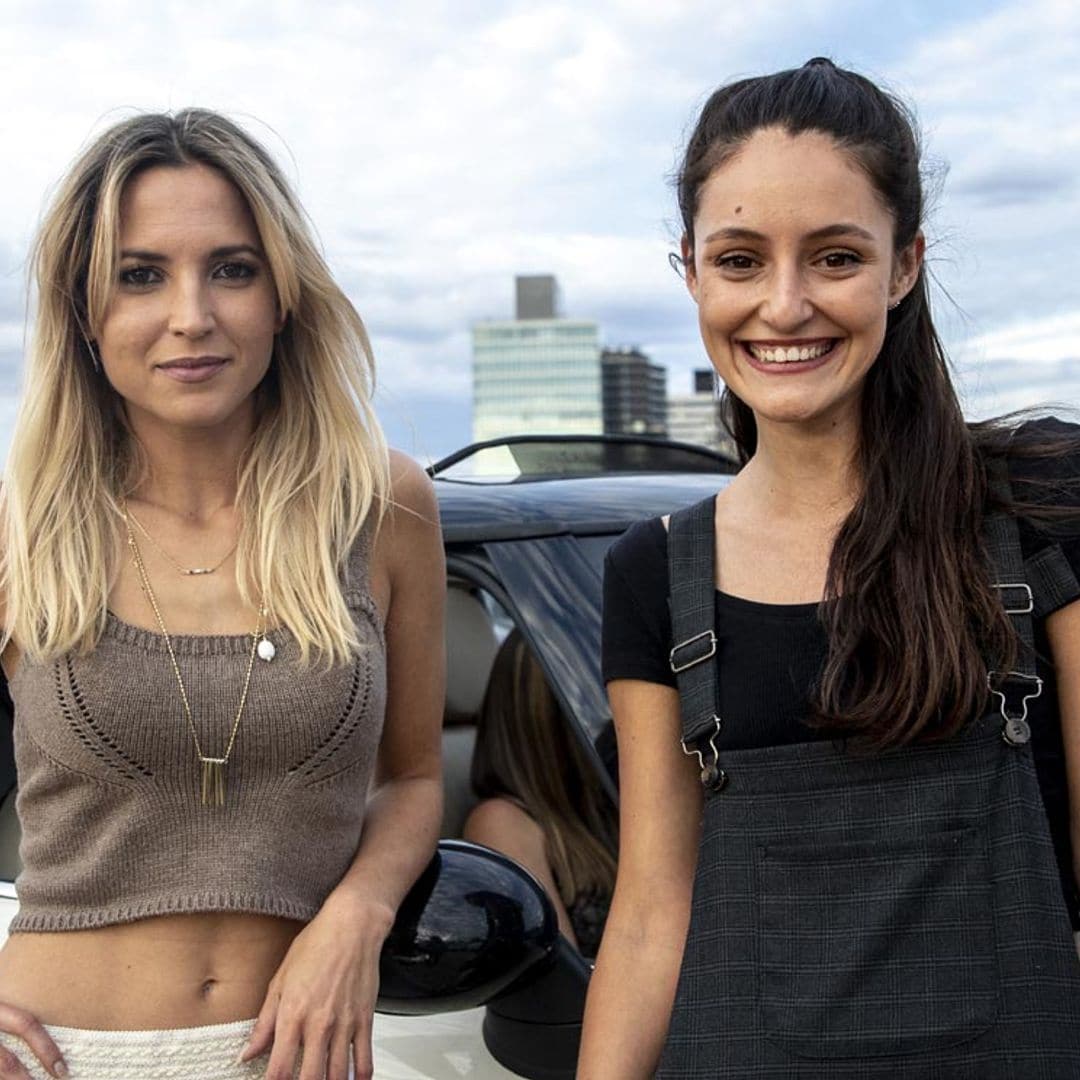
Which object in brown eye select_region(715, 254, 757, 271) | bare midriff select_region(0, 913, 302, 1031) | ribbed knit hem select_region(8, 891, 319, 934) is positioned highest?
brown eye select_region(715, 254, 757, 271)

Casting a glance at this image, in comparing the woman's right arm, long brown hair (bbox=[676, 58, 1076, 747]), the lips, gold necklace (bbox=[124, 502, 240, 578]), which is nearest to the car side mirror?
the woman's right arm

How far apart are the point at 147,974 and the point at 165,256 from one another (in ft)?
3.24

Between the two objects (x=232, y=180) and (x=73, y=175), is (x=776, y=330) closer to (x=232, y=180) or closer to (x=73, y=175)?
(x=232, y=180)

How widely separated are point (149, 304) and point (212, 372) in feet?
0.43

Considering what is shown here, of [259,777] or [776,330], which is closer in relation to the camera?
[776,330]

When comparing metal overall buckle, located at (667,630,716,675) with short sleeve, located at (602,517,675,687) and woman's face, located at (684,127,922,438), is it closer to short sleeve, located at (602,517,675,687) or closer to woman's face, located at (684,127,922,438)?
short sleeve, located at (602,517,675,687)

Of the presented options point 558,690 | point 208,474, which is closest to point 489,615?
point 558,690

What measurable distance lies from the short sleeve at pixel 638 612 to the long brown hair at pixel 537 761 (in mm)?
1228

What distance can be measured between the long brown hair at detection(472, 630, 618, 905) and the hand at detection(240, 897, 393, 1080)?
1.03 m

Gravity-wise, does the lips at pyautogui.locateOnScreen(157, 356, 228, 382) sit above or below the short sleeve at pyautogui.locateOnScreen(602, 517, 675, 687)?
above

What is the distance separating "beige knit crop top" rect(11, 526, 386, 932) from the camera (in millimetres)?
2195

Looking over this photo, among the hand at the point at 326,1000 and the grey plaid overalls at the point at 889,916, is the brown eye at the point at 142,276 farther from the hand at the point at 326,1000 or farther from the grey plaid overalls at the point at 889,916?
the grey plaid overalls at the point at 889,916

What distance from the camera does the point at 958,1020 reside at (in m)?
1.67

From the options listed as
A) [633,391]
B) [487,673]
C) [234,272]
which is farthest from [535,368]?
[234,272]
